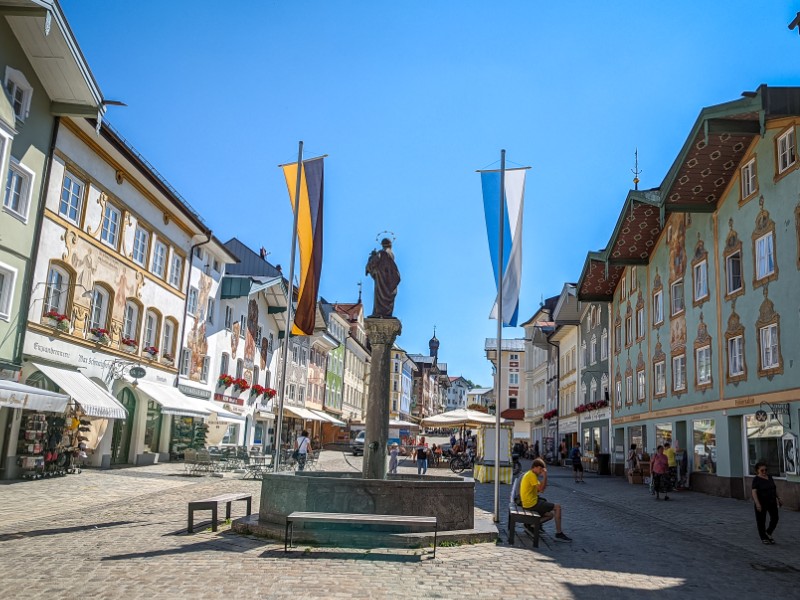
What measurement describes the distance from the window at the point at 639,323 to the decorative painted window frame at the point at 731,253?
32.8 feet

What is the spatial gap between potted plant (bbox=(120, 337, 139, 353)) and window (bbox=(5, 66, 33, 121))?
8.89 meters

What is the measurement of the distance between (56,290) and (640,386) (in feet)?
81.9

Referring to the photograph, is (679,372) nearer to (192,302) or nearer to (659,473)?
(659,473)

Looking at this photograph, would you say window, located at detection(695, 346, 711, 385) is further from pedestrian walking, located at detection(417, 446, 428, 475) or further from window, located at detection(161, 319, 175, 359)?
window, located at detection(161, 319, 175, 359)

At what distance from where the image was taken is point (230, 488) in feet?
67.7

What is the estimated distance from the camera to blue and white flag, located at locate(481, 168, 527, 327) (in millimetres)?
15047

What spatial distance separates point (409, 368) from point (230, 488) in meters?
102

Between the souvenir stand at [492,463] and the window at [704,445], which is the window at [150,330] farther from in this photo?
the window at [704,445]

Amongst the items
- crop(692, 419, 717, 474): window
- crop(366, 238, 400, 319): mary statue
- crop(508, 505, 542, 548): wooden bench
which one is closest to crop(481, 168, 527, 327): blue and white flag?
crop(366, 238, 400, 319): mary statue

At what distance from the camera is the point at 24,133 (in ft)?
64.6

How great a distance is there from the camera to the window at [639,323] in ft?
114

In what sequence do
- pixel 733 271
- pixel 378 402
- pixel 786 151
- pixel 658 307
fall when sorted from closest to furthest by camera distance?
1. pixel 378 402
2. pixel 786 151
3. pixel 733 271
4. pixel 658 307

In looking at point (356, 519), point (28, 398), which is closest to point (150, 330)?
point (28, 398)

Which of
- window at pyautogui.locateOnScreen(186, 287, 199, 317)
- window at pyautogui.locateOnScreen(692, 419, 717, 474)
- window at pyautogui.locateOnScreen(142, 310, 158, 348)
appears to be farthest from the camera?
window at pyautogui.locateOnScreen(186, 287, 199, 317)
